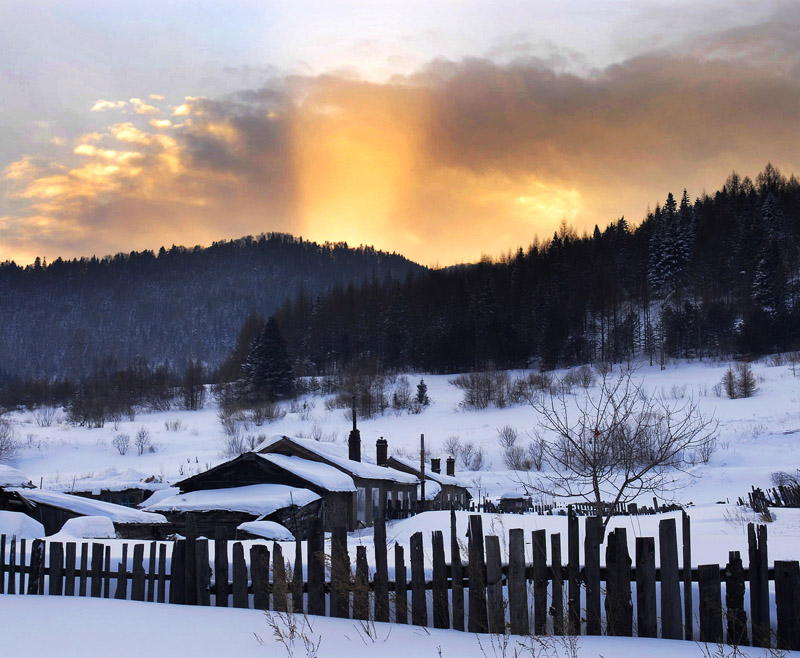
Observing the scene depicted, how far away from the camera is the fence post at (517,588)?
6770 mm

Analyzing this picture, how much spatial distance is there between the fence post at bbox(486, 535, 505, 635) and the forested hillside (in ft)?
297

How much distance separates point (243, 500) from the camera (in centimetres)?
2647

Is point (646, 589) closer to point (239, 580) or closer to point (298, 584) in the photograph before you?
point (298, 584)

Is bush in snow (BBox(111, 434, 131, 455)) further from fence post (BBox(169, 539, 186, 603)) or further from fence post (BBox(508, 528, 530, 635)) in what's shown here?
fence post (BBox(508, 528, 530, 635))

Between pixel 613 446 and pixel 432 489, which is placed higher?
pixel 613 446

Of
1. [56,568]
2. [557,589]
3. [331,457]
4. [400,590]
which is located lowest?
[331,457]

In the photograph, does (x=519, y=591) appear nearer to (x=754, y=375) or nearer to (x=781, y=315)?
(x=754, y=375)

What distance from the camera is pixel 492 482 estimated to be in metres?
57.4

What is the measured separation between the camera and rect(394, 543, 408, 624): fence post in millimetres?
7156

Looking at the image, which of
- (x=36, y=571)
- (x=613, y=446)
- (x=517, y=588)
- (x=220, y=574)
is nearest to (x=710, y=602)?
(x=517, y=588)

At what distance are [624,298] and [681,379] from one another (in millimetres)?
34347

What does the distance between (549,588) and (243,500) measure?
68.5 feet

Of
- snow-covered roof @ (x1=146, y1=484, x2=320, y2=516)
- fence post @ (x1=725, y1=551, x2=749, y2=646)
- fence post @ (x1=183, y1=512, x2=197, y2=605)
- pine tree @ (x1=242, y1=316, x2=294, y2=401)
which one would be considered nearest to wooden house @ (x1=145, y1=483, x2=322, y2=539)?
snow-covered roof @ (x1=146, y1=484, x2=320, y2=516)

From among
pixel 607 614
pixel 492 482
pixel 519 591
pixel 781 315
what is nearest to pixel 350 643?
pixel 519 591
